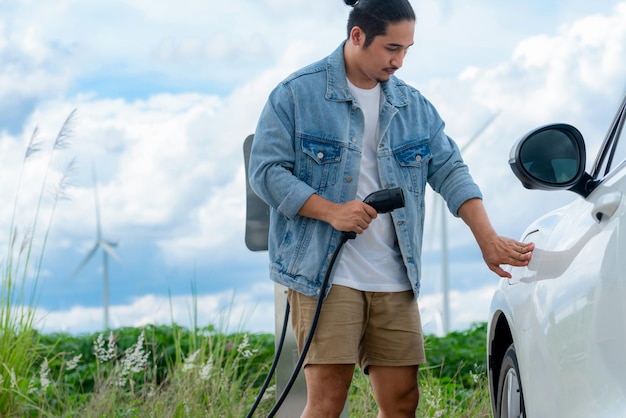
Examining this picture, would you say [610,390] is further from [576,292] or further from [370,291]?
[370,291]

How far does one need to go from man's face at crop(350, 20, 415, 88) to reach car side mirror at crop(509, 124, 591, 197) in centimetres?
100

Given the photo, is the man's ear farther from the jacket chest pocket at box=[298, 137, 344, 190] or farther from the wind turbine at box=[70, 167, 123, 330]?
the wind turbine at box=[70, 167, 123, 330]

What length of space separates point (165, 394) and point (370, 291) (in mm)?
2866

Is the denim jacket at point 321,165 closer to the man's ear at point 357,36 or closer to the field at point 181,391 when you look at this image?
the man's ear at point 357,36

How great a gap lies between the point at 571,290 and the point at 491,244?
111 centimetres

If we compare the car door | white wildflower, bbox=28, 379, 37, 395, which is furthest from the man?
white wildflower, bbox=28, 379, 37, 395

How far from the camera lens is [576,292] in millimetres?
2275

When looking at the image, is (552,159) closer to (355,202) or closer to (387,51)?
(355,202)

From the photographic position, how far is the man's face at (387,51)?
3510 millimetres

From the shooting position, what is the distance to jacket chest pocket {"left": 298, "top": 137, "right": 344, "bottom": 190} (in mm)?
3564

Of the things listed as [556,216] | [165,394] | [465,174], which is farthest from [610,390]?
[165,394]

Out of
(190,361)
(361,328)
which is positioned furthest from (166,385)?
(361,328)

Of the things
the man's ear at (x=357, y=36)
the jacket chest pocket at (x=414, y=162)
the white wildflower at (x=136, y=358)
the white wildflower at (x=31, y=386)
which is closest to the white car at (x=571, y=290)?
the jacket chest pocket at (x=414, y=162)

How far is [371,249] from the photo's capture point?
3.57 metres
